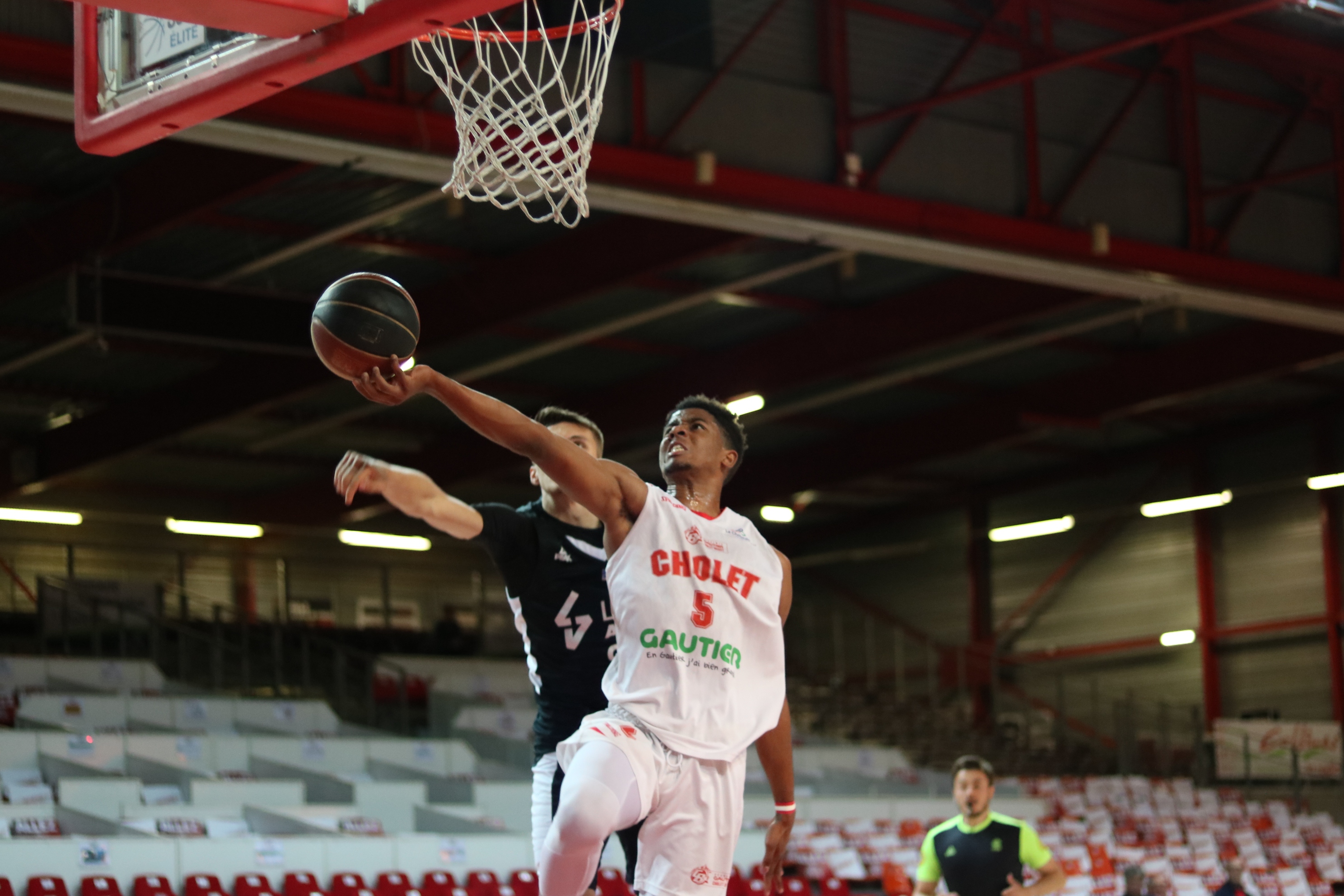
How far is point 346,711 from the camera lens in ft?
71.2

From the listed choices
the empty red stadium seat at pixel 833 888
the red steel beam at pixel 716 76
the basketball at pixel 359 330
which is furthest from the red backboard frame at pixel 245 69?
the empty red stadium seat at pixel 833 888

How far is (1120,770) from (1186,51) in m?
12.0

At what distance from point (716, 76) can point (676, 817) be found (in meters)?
9.74

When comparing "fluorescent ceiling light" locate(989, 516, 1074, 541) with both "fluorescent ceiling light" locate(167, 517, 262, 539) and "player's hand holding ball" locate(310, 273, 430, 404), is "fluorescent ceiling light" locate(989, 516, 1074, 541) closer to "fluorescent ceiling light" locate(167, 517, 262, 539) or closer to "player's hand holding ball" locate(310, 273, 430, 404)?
"fluorescent ceiling light" locate(167, 517, 262, 539)

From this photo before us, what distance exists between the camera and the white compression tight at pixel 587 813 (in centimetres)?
488

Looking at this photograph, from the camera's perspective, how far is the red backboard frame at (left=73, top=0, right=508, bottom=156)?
16.4 ft

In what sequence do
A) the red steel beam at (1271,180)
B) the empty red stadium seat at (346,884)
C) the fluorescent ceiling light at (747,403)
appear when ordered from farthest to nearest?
the fluorescent ceiling light at (747,403), the red steel beam at (1271,180), the empty red stadium seat at (346,884)

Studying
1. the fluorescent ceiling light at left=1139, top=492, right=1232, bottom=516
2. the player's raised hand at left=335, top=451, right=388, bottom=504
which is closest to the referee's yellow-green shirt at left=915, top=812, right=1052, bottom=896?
the player's raised hand at left=335, top=451, right=388, bottom=504

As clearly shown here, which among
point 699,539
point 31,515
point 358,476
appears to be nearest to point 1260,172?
point 699,539

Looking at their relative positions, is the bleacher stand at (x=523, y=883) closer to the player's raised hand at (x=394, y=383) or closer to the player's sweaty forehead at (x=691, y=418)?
the player's sweaty forehead at (x=691, y=418)

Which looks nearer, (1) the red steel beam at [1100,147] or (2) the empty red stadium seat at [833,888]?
(2) the empty red stadium seat at [833,888]

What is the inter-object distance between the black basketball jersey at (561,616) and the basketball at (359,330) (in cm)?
141

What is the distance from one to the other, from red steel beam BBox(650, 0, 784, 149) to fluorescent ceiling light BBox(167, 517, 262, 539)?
16.0 m

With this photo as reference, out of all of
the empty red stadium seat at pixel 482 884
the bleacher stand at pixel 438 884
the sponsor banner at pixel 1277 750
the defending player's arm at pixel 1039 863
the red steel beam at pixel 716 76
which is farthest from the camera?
the sponsor banner at pixel 1277 750
